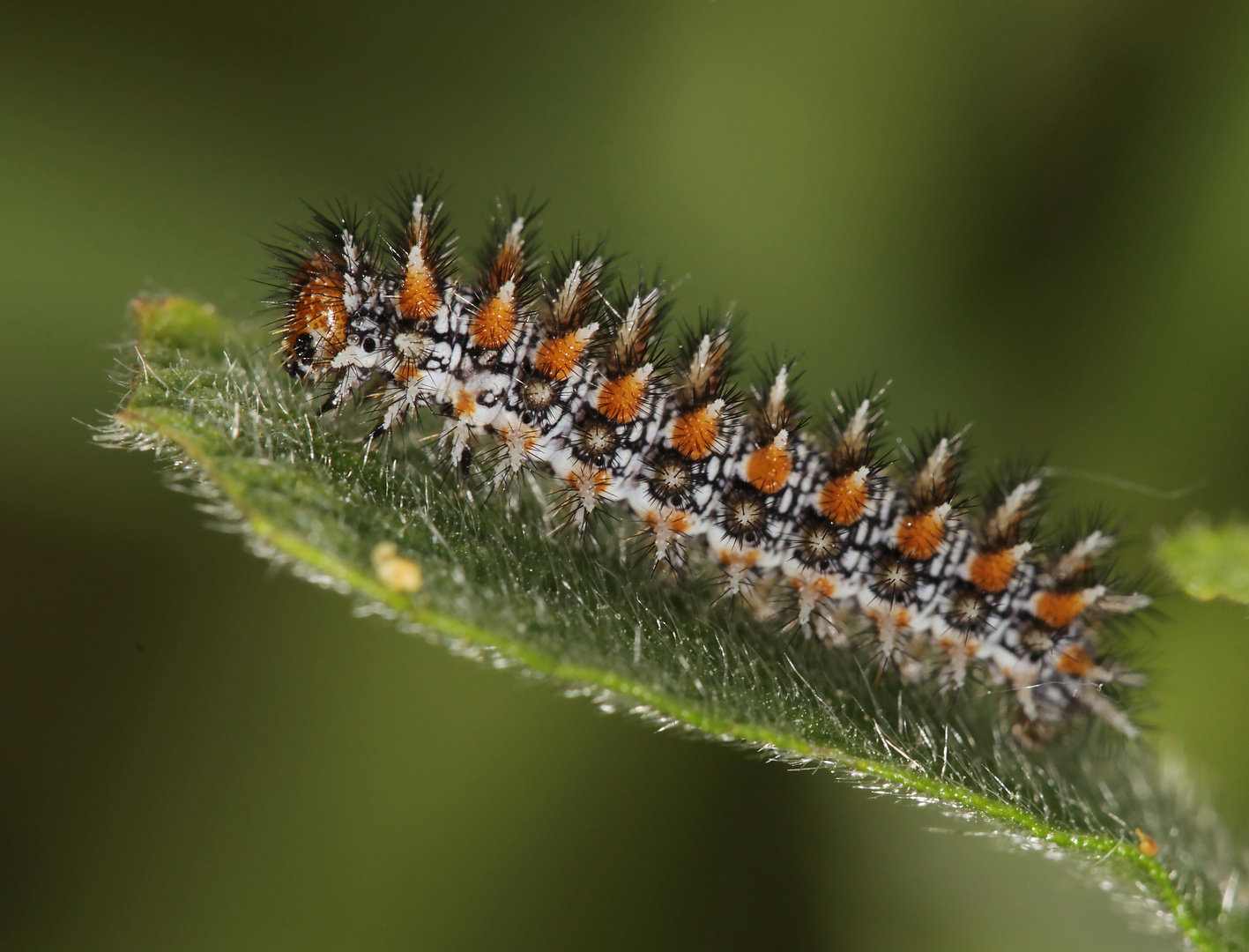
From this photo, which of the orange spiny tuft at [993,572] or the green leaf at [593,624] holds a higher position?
the orange spiny tuft at [993,572]

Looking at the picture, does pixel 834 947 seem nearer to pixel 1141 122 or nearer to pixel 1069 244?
pixel 1069 244

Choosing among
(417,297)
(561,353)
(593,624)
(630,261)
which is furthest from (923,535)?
(417,297)

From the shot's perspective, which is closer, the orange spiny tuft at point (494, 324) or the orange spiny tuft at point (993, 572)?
the orange spiny tuft at point (494, 324)

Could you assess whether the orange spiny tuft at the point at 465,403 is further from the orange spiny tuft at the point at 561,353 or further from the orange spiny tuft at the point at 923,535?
the orange spiny tuft at the point at 923,535

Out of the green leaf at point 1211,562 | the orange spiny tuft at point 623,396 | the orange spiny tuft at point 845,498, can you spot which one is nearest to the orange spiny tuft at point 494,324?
the orange spiny tuft at point 623,396

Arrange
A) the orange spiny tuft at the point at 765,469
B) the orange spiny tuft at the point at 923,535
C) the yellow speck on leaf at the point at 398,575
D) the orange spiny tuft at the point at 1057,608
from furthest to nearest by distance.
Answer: the orange spiny tuft at the point at 1057,608
the orange spiny tuft at the point at 923,535
the orange spiny tuft at the point at 765,469
the yellow speck on leaf at the point at 398,575

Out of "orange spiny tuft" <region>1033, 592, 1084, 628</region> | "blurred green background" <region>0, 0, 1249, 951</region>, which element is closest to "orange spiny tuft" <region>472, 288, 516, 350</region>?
"blurred green background" <region>0, 0, 1249, 951</region>
